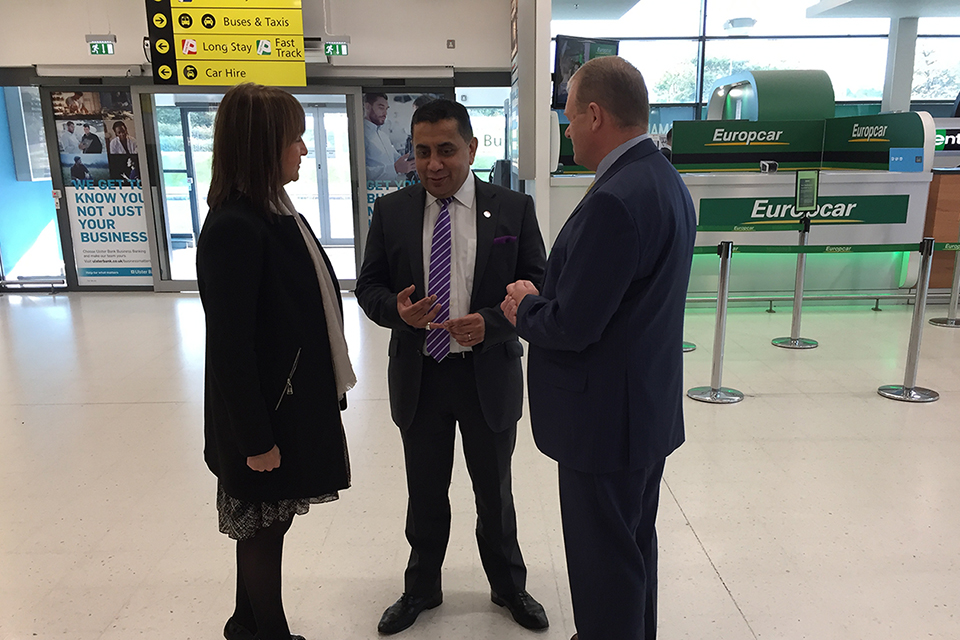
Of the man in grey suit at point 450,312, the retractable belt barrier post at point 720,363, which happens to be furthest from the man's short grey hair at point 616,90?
the retractable belt barrier post at point 720,363

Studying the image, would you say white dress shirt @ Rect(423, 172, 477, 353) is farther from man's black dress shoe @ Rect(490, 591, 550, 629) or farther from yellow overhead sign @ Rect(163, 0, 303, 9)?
yellow overhead sign @ Rect(163, 0, 303, 9)

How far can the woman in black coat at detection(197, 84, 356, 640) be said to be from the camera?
1538 mm

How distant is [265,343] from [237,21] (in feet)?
20.8

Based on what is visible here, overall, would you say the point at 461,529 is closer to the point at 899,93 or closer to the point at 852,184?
the point at 852,184

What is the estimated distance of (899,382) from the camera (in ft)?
14.9

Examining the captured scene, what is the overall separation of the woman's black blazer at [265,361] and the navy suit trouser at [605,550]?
627 mm

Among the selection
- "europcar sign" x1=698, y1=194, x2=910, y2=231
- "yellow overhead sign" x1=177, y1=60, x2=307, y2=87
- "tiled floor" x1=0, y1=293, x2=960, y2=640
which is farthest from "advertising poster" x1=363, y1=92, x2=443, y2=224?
"europcar sign" x1=698, y1=194, x2=910, y2=231

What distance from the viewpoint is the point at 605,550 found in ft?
5.49

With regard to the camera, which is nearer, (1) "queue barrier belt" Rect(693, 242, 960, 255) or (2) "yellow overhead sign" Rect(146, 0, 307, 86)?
(1) "queue barrier belt" Rect(693, 242, 960, 255)

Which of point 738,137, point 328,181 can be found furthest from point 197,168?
point 738,137

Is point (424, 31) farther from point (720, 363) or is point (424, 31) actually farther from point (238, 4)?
point (720, 363)

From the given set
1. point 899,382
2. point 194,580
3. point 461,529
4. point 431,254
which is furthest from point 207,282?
point 899,382

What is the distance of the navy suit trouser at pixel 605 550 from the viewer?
1667 millimetres

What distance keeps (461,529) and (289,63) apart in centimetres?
592
